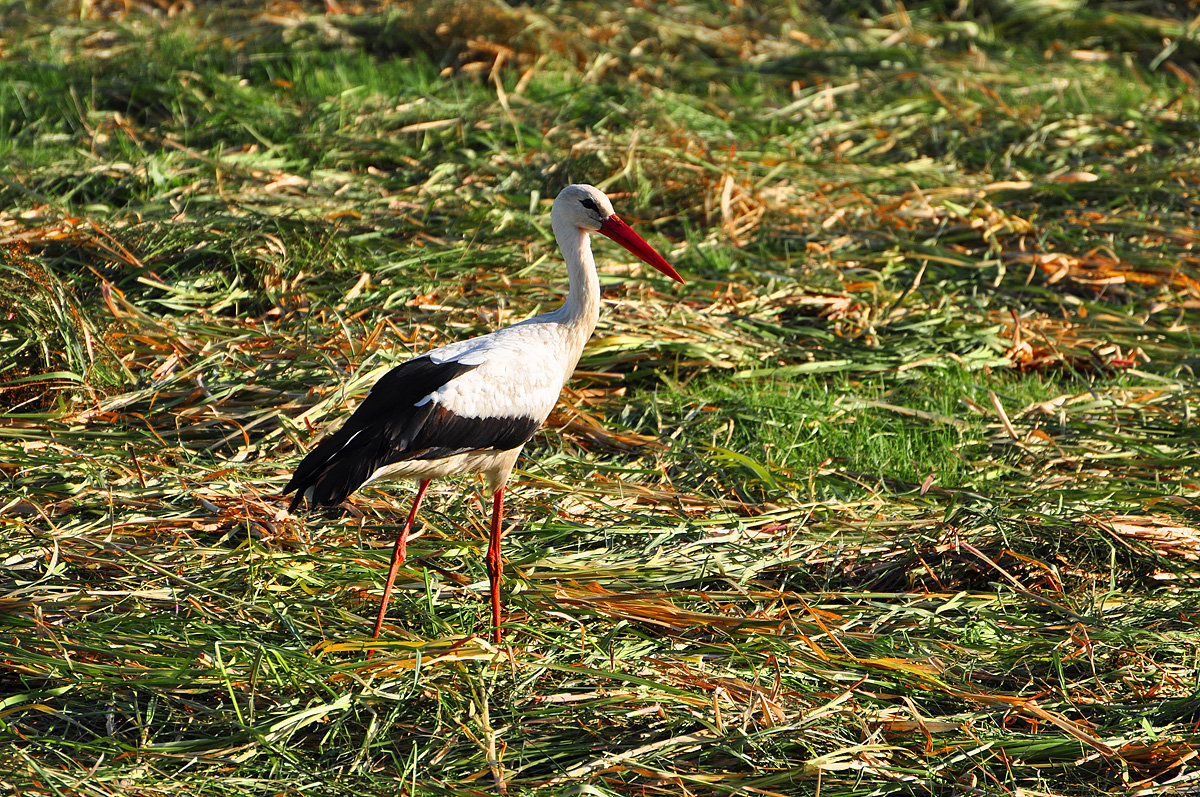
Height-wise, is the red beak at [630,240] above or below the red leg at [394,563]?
above

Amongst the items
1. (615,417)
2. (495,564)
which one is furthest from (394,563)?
(615,417)

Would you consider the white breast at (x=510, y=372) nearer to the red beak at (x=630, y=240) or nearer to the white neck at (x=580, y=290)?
the white neck at (x=580, y=290)

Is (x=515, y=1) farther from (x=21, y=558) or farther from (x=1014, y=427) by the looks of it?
(x=21, y=558)

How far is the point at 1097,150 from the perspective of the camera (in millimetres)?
7375

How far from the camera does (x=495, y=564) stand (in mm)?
3582

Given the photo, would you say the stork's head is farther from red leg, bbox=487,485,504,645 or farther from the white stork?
red leg, bbox=487,485,504,645

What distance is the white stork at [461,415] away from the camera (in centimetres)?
342

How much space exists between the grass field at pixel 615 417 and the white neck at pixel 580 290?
0.64 meters

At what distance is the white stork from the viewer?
3416mm

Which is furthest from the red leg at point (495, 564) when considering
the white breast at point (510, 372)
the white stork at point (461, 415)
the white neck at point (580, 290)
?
the white neck at point (580, 290)

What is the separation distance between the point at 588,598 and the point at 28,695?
5.12 ft

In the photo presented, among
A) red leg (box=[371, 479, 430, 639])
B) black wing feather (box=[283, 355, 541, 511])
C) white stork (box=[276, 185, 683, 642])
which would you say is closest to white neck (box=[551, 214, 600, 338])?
white stork (box=[276, 185, 683, 642])

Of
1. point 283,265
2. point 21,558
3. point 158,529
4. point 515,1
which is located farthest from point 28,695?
point 515,1

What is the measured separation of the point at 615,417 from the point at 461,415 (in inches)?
56.2
